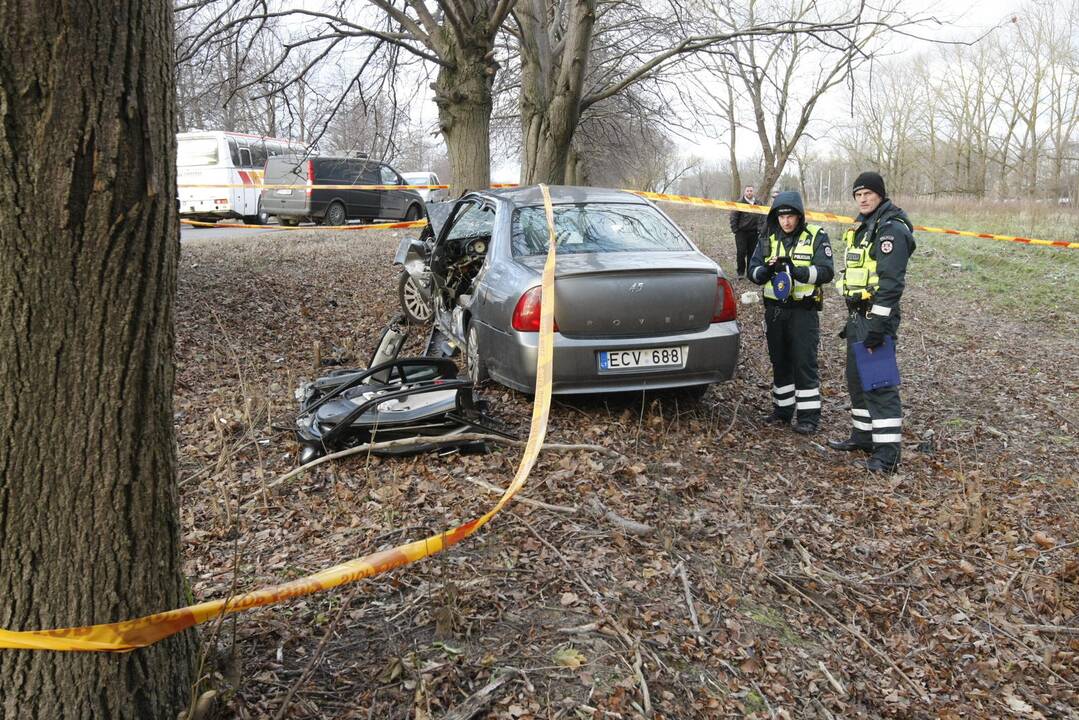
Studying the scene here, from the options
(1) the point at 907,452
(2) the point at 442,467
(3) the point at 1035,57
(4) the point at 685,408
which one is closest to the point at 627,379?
(4) the point at 685,408

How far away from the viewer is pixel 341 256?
12820 millimetres

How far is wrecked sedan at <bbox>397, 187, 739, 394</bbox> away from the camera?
5055 mm

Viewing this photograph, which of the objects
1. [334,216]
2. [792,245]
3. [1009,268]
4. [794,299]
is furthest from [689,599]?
[334,216]

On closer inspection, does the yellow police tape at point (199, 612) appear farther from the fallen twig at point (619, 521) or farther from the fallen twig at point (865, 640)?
the fallen twig at point (865, 640)

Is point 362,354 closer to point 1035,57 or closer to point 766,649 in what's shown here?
point 766,649

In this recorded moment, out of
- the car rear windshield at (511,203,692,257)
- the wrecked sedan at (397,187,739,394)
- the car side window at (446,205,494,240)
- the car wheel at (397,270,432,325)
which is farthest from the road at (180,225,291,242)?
the wrecked sedan at (397,187,739,394)

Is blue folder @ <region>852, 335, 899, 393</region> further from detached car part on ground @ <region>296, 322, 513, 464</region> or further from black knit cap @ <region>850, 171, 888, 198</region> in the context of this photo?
detached car part on ground @ <region>296, 322, 513, 464</region>

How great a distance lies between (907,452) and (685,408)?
1516 millimetres

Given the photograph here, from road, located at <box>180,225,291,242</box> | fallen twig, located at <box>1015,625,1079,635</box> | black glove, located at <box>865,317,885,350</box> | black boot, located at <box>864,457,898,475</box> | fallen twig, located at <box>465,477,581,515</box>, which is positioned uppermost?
road, located at <box>180,225,291,242</box>

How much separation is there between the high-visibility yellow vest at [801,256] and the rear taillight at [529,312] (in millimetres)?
1846

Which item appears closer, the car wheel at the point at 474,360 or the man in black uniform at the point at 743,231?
the car wheel at the point at 474,360

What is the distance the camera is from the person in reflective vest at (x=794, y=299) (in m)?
5.72

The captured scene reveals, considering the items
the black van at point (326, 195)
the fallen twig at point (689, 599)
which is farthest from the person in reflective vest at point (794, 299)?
the black van at point (326, 195)

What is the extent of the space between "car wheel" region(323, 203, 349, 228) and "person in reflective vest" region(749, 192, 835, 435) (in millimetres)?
→ 15666
